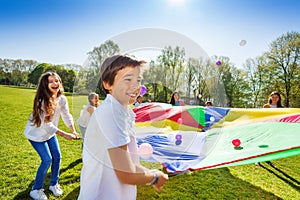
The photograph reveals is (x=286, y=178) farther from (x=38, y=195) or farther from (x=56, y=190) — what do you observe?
(x=38, y=195)

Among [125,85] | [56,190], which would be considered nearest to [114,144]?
[125,85]

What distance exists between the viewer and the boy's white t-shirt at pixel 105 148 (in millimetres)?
952

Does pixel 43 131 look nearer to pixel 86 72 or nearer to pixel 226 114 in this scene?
pixel 86 72

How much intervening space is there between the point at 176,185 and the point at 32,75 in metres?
47.6

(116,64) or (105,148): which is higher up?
(116,64)

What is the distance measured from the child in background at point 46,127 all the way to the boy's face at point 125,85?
5.88 feet

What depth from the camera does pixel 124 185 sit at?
42.7 inches

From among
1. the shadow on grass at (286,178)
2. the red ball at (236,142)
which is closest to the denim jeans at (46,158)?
the red ball at (236,142)

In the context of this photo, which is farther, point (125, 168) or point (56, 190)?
point (56, 190)

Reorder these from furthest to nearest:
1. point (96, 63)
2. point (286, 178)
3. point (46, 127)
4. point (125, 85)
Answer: point (286, 178), point (46, 127), point (96, 63), point (125, 85)

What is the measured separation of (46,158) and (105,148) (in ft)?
7.35

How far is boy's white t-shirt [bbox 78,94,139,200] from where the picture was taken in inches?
37.5

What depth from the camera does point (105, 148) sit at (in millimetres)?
964

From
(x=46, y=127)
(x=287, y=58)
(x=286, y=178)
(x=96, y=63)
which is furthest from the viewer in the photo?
(x=287, y=58)
